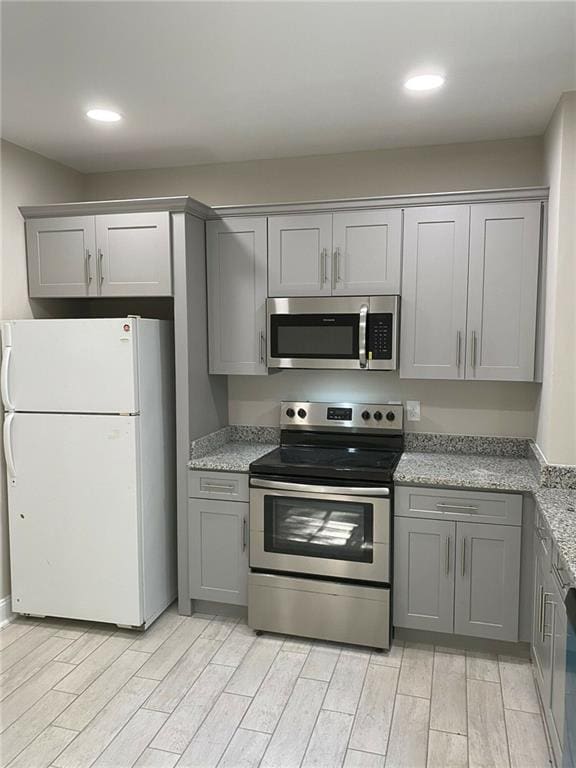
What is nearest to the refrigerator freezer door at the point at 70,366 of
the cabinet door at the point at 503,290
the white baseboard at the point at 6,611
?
the white baseboard at the point at 6,611

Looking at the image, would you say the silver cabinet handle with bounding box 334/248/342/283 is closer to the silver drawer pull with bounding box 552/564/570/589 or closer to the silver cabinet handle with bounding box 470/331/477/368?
the silver cabinet handle with bounding box 470/331/477/368

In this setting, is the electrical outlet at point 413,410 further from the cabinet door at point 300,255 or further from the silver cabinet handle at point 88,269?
the silver cabinet handle at point 88,269

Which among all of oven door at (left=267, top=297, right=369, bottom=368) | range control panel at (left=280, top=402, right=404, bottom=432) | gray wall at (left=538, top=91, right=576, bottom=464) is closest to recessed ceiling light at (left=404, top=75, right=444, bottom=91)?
gray wall at (left=538, top=91, right=576, bottom=464)

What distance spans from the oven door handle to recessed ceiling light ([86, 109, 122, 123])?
195cm

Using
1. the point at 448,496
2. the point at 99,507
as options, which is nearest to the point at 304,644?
the point at 448,496

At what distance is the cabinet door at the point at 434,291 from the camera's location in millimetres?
3098

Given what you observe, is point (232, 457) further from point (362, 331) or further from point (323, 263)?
point (323, 263)

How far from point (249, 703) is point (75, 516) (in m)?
1.32

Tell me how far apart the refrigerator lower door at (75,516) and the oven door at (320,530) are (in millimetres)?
659

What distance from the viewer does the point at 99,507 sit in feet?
10.3

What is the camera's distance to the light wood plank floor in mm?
2246

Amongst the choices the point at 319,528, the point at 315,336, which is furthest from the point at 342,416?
the point at 319,528

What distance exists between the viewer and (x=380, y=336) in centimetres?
319

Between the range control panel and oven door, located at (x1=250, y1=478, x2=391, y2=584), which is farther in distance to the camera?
the range control panel
